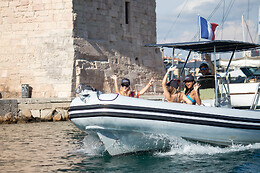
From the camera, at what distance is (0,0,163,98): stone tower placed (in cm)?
1455

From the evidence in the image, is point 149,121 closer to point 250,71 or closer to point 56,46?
point 56,46

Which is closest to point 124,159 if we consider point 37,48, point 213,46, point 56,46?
point 213,46

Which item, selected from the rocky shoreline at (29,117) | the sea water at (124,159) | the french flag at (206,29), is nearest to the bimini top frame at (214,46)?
the french flag at (206,29)

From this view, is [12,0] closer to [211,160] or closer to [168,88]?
[168,88]

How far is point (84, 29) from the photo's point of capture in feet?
49.1

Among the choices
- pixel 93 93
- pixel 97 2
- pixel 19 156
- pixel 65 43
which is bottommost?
pixel 19 156

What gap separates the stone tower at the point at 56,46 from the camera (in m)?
14.6

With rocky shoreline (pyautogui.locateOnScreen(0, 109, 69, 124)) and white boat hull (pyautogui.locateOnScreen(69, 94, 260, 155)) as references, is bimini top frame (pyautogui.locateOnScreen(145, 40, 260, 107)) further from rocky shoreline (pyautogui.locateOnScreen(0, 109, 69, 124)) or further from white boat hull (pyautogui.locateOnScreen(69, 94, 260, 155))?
rocky shoreline (pyautogui.locateOnScreen(0, 109, 69, 124))

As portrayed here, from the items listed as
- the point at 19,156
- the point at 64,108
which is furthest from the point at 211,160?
the point at 64,108

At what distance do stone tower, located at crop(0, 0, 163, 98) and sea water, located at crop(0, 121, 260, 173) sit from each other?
19.0ft

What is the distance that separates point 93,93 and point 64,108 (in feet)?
21.5

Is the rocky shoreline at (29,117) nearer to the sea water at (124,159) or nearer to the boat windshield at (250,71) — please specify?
the sea water at (124,159)

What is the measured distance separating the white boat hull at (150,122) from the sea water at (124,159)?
19cm

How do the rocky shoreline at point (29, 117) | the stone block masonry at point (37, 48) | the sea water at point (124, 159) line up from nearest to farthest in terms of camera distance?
the sea water at point (124, 159) → the rocky shoreline at point (29, 117) → the stone block masonry at point (37, 48)
